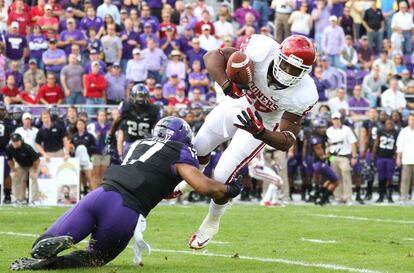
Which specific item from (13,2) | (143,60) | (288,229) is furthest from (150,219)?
(13,2)

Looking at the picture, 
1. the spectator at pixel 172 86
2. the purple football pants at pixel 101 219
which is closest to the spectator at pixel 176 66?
the spectator at pixel 172 86

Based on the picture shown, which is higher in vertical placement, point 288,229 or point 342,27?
point 342,27

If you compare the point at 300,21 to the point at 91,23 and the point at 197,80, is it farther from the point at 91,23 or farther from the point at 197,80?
the point at 91,23

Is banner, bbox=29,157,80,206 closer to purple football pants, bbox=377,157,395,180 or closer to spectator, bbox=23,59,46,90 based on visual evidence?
spectator, bbox=23,59,46,90

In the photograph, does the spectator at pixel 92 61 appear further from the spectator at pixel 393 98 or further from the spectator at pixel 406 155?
the spectator at pixel 406 155

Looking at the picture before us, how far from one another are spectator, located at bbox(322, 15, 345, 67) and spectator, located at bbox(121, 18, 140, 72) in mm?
3725

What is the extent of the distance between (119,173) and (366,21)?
14800 mm

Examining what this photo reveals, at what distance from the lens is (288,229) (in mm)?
10758

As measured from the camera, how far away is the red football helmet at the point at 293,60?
770 cm

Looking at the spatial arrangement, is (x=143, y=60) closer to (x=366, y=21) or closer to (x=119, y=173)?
(x=366, y=21)

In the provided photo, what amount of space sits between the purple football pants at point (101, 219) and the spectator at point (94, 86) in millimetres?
10794

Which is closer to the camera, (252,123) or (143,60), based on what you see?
(252,123)

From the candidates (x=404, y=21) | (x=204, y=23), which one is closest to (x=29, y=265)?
(x=204, y=23)

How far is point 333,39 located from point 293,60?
40.4 feet
